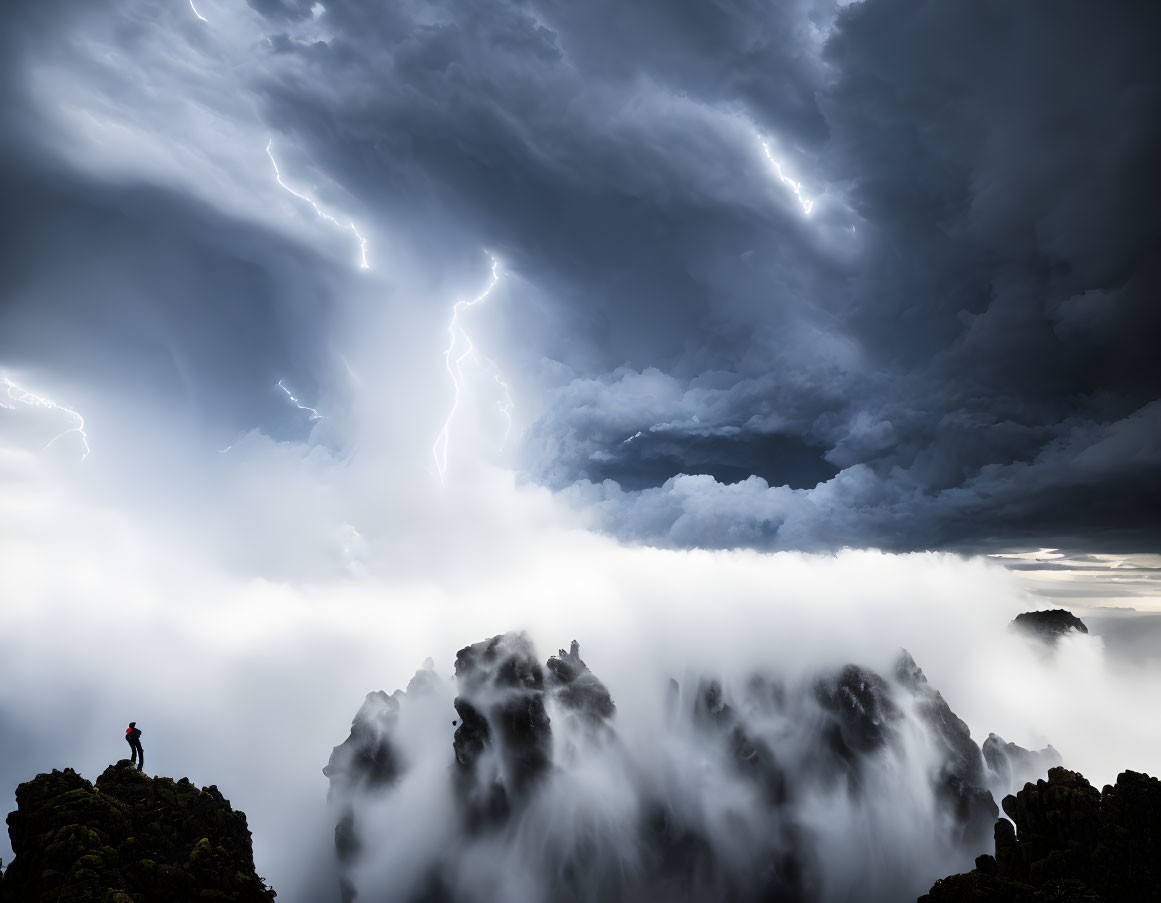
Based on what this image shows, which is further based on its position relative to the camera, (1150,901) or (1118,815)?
(1118,815)

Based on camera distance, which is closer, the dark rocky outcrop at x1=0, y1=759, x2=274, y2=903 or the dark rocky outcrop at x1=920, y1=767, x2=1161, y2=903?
the dark rocky outcrop at x1=0, y1=759, x2=274, y2=903

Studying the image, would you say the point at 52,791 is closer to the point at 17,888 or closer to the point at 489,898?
the point at 17,888

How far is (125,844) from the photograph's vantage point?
3519 cm

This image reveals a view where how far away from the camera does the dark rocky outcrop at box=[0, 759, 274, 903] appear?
31.6 m

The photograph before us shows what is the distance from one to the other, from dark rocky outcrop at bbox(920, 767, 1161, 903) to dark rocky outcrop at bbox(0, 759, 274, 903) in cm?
5139

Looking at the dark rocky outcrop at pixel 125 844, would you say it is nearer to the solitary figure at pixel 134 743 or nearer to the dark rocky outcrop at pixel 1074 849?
the solitary figure at pixel 134 743

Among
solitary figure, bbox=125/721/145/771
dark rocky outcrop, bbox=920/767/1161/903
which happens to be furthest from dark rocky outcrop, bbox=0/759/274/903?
dark rocky outcrop, bbox=920/767/1161/903

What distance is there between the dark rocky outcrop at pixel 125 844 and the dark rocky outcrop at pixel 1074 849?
5139 centimetres

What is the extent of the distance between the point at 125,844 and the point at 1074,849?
254 ft

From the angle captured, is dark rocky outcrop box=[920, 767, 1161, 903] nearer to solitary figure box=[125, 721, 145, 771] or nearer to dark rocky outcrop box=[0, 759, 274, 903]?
dark rocky outcrop box=[0, 759, 274, 903]

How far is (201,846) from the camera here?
36.6 m

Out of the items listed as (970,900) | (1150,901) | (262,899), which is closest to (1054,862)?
(1150,901)

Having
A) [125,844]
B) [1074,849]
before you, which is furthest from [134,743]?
[1074,849]

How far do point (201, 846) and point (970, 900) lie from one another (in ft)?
181
